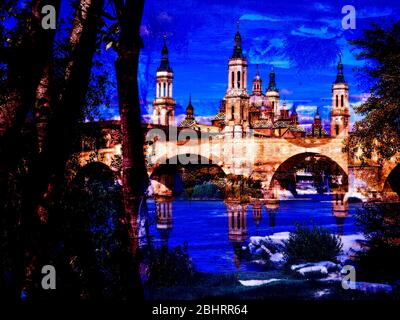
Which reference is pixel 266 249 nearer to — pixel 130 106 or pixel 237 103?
pixel 130 106

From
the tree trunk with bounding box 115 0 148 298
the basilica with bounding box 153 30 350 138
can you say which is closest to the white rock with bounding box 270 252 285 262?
the tree trunk with bounding box 115 0 148 298

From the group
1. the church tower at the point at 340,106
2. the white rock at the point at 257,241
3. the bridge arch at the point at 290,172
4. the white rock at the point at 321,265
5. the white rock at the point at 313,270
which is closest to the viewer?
the white rock at the point at 313,270

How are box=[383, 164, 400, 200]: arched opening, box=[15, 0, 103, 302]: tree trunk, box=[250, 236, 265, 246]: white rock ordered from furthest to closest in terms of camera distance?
box=[383, 164, 400, 200]: arched opening
box=[250, 236, 265, 246]: white rock
box=[15, 0, 103, 302]: tree trunk

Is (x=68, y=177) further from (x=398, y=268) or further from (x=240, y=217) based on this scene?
(x=240, y=217)

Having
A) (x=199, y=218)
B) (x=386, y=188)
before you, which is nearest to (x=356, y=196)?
(x=386, y=188)

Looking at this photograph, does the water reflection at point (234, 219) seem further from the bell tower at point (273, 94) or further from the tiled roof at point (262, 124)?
the bell tower at point (273, 94)

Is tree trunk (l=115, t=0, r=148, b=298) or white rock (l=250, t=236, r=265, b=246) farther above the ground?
tree trunk (l=115, t=0, r=148, b=298)

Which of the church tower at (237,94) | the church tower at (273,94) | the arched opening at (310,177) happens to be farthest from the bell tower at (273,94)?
the church tower at (237,94)

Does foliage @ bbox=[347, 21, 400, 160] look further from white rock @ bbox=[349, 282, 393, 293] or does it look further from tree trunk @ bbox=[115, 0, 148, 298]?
tree trunk @ bbox=[115, 0, 148, 298]
